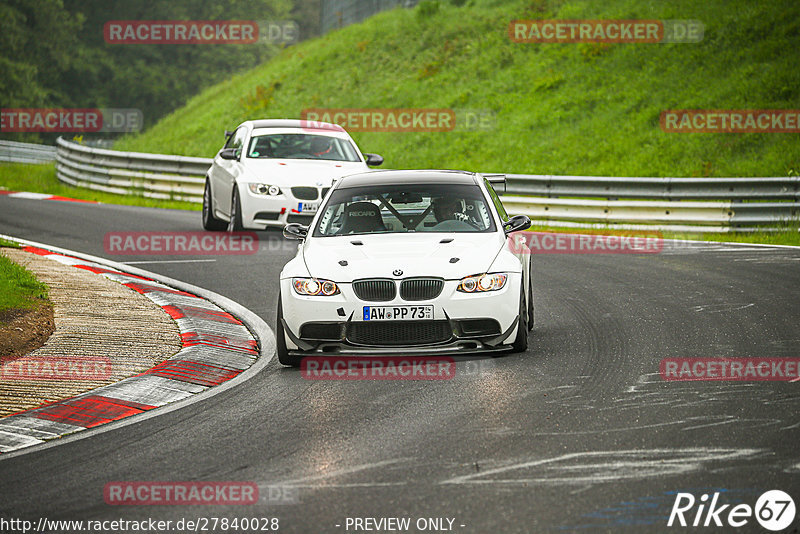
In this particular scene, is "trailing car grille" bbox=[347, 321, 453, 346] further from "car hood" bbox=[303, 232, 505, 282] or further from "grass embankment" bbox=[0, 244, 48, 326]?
"grass embankment" bbox=[0, 244, 48, 326]

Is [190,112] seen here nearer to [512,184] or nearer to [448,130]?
[448,130]

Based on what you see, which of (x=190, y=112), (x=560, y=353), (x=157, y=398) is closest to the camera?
(x=157, y=398)

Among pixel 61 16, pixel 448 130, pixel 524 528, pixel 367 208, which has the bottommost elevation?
pixel 524 528

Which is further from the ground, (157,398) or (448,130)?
(448,130)

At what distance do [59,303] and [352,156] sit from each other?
7779mm

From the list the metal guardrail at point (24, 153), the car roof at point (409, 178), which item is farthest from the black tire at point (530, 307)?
the metal guardrail at point (24, 153)

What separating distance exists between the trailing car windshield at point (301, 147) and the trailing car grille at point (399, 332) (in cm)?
931

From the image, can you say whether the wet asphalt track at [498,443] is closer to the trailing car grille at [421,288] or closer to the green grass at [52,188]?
the trailing car grille at [421,288]

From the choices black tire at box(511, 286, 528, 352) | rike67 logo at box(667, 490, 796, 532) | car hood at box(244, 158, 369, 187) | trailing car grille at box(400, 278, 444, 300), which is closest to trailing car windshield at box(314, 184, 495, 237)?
black tire at box(511, 286, 528, 352)

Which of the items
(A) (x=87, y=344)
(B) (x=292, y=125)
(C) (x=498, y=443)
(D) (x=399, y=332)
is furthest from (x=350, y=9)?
(C) (x=498, y=443)

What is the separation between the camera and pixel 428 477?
5.68 m

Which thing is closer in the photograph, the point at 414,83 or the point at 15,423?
the point at 15,423

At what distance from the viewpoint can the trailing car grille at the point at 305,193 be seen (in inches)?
642

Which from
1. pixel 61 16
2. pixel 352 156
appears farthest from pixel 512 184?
pixel 61 16
